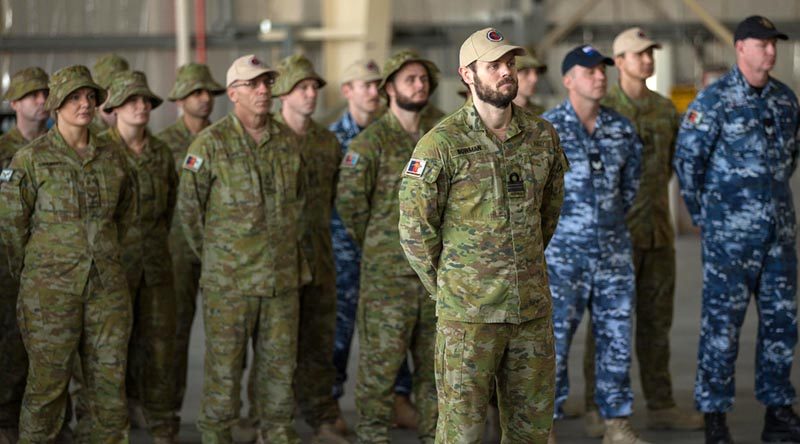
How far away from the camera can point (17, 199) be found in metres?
4.71

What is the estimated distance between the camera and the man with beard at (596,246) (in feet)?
16.7

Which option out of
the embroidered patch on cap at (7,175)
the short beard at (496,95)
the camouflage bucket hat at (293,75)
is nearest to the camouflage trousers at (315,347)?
the camouflage bucket hat at (293,75)

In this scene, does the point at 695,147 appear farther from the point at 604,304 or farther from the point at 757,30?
the point at 604,304

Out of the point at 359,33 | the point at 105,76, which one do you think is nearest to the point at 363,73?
the point at 105,76

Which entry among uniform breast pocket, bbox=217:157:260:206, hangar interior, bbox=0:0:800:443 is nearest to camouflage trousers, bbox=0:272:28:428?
uniform breast pocket, bbox=217:157:260:206

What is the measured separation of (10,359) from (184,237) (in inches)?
38.8

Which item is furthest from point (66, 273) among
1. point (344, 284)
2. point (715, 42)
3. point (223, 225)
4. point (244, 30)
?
point (715, 42)

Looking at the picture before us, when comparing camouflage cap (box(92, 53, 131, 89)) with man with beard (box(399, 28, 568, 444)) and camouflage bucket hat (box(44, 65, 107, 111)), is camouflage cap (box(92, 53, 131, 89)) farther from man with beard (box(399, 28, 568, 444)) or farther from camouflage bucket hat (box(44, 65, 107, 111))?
man with beard (box(399, 28, 568, 444))

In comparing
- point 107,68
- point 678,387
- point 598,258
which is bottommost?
point 678,387

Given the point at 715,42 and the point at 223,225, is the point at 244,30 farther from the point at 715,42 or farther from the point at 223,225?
the point at 223,225

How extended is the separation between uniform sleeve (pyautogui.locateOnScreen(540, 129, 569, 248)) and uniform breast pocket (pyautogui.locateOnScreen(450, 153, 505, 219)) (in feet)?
0.97

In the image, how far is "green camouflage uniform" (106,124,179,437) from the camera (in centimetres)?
543

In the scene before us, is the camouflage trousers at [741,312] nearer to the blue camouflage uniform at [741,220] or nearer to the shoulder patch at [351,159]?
the blue camouflage uniform at [741,220]

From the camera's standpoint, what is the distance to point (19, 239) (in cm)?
482
